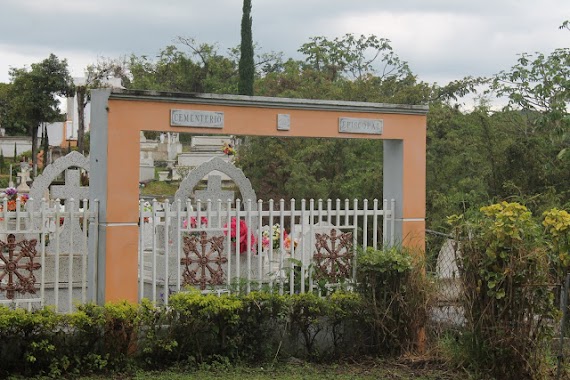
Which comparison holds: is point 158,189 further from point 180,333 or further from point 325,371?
point 325,371

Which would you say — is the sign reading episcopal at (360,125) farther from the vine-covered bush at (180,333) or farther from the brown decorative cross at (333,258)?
the vine-covered bush at (180,333)

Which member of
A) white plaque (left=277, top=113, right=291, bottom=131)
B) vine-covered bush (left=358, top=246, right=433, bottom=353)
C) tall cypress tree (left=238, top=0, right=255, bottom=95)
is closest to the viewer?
vine-covered bush (left=358, top=246, right=433, bottom=353)

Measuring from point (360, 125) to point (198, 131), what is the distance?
6.57 ft

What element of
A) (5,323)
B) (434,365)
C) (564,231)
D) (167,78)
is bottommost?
(434,365)

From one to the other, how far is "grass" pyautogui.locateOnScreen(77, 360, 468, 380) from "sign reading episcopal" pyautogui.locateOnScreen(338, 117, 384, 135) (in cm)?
269

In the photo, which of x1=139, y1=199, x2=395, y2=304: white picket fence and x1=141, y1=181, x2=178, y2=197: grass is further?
x1=141, y1=181, x2=178, y2=197: grass

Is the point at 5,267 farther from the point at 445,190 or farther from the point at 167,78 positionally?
the point at 167,78

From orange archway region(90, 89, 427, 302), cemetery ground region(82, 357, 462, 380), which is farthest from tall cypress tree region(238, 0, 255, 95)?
cemetery ground region(82, 357, 462, 380)

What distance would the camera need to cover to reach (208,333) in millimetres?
8195

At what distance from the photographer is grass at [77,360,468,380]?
25.2 ft

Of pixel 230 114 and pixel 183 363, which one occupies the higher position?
pixel 230 114

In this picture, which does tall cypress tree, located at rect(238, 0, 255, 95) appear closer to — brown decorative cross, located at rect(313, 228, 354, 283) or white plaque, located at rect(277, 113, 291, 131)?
white plaque, located at rect(277, 113, 291, 131)

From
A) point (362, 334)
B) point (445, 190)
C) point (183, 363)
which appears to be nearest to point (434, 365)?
point (362, 334)

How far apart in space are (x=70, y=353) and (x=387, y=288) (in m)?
3.15
